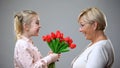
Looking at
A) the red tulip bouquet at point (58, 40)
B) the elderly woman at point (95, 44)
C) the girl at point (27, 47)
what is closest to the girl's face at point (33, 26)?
the girl at point (27, 47)

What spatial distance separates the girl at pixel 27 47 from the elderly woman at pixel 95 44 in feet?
1.12

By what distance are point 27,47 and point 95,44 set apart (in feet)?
1.93

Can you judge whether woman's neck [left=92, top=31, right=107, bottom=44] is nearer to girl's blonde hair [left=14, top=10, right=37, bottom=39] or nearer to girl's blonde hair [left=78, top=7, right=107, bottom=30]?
girl's blonde hair [left=78, top=7, right=107, bottom=30]

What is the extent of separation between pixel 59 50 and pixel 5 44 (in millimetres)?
1746

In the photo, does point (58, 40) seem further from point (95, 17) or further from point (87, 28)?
point (95, 17)

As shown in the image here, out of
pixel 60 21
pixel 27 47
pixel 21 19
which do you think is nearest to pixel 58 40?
pixel 27 47

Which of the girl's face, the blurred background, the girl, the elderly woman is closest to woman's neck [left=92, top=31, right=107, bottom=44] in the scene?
the elderly woman

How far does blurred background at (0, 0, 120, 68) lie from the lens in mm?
3725

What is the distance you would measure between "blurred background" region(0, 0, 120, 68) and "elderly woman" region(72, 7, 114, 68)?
1798 millimetres

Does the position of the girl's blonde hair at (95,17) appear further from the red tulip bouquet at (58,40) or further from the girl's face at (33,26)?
the girl's face at (33,26)

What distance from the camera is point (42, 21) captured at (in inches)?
148

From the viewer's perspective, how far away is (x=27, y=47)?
6.86 feet

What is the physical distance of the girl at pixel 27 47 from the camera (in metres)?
2.07

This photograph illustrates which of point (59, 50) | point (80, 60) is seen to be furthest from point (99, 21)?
point (59, 50)
